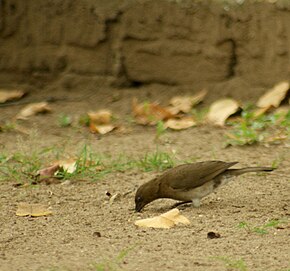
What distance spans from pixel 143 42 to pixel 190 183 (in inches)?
128

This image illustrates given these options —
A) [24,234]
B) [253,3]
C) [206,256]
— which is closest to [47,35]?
[253,3]

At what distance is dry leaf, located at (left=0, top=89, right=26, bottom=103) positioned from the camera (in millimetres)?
8953

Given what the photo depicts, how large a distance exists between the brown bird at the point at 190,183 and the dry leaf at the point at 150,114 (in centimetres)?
228

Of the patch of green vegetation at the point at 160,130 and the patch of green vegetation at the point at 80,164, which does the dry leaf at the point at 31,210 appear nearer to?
the patch of green vegetation at the point at 80,164

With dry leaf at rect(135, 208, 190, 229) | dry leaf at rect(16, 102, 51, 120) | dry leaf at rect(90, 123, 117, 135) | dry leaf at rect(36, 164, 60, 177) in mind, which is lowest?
dry leaf at rect(16, 102, 51, 120)

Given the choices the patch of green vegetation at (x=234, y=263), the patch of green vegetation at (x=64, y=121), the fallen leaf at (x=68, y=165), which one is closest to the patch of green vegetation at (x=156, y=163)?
the fallen leaf at (x=68, y=165)

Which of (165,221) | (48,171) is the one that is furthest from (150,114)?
(165,221)

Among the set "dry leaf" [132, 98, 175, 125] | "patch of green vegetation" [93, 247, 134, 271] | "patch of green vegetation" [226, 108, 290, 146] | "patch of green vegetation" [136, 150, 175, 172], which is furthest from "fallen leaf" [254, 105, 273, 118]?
"patch of green vegetation" [93, 247, 134, 271]

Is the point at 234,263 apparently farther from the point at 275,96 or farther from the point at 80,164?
the point at 275,96

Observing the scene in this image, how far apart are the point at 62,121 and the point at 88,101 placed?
660mm

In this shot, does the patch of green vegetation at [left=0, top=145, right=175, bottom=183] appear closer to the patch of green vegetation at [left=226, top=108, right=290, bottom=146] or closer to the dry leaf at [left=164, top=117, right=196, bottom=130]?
the patch of green vegetation at [left=226, top=108, right=290, bottom=146]

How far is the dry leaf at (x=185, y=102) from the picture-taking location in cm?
849

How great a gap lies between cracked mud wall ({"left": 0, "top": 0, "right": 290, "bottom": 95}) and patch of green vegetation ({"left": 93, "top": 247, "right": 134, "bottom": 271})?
4.20 metres

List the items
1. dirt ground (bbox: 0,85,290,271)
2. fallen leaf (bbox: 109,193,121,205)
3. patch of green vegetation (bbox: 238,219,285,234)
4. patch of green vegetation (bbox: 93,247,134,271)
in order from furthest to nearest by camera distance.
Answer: fallen leaf (bbox: 109,193,121,205), patch of green vegetation (bbox: 238,219,285,234), dirt ground (bbox: 0,85,290,271), patch of green vegetation (bbox: 93,247,134,271)
